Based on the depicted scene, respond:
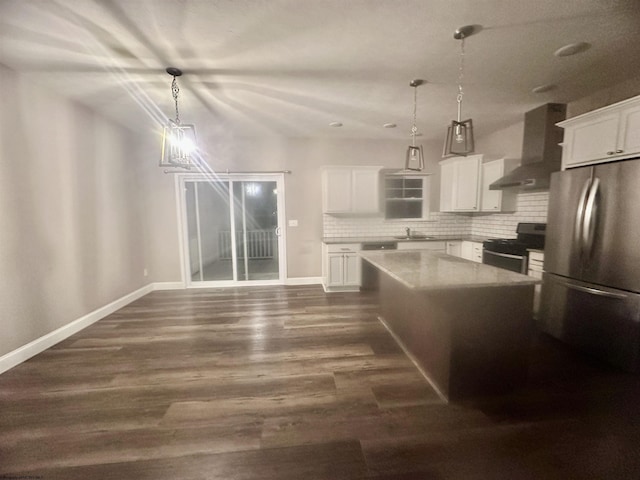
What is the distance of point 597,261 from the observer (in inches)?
89.7

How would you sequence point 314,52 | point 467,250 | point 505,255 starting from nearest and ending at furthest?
point 314,52, point 505,255, point 467,250

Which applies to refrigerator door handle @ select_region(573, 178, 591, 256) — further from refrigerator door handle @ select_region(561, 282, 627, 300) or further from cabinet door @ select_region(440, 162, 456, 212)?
cabinet door @ select_region(440, 162, 456, 212)

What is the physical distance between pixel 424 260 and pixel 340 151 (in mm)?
2997

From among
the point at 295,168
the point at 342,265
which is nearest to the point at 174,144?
the point at 295,168

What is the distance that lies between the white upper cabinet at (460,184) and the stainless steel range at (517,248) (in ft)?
2.63

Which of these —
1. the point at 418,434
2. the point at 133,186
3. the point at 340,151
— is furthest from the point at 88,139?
the point at 418,434

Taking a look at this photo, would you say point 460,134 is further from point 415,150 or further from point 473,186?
point 473,186

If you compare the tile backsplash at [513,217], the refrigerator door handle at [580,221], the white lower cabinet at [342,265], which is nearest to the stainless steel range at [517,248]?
the tile backsplash at [513,217]

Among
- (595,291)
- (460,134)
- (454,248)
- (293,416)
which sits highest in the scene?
(460,134)

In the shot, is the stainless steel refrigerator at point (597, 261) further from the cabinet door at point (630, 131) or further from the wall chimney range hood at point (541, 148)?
the wall chimney range hood at point (541, 148)

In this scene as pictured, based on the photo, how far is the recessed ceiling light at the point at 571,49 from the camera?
1975 mm

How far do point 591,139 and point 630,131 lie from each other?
0.31 m

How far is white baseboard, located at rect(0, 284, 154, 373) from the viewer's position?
226cm

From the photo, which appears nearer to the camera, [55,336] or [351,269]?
[55,336]
